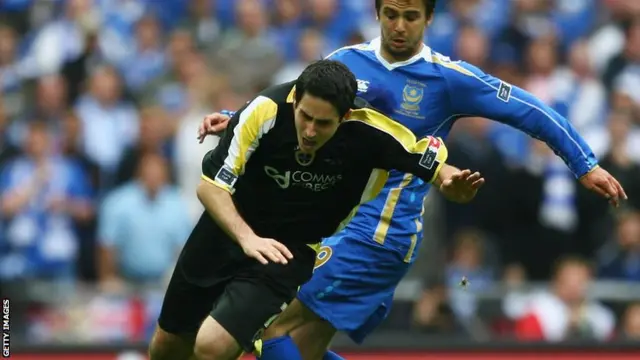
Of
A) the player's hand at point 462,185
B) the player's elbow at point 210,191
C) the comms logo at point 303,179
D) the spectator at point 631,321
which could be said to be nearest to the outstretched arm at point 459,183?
the player's hand at point 462,185

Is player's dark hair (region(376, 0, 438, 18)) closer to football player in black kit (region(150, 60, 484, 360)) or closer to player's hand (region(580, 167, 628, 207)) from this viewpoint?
football player in black kit (region(150, 60, 484, 360))

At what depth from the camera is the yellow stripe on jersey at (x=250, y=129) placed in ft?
23.3

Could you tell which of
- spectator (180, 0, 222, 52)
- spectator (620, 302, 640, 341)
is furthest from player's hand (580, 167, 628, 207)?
spectator (180, 0, 222, 52)

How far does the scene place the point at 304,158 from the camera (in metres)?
7.20

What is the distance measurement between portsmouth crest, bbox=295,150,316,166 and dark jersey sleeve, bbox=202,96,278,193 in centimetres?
19

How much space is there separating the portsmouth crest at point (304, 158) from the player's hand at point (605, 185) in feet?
4.94

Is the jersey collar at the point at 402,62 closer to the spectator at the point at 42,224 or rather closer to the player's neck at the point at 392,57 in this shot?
the player's neck at the point at 392,57

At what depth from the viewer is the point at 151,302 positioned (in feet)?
37.5

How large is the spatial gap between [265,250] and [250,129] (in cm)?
58

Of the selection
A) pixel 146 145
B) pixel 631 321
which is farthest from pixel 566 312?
pixel 146 145

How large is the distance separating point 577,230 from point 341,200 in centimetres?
503

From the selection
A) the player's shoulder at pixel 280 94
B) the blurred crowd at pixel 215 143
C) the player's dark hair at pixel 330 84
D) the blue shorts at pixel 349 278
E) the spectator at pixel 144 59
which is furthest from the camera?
the spectator at pixel 144 59

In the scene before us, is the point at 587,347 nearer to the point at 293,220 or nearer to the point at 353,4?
the point at 293,220

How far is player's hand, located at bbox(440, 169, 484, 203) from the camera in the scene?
6.96 meters
